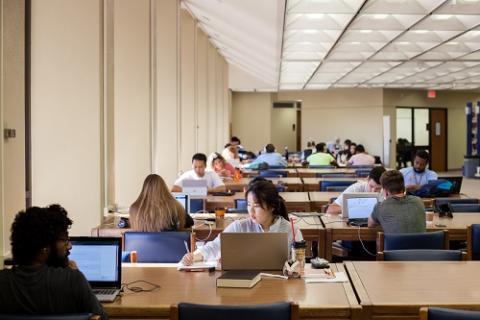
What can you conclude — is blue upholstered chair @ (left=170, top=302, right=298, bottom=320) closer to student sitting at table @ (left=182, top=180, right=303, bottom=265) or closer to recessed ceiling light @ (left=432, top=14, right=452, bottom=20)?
student sitting at table @ (left=182, top=180, right=303, bottom=265)

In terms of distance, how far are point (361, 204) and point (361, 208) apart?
1.4 inches

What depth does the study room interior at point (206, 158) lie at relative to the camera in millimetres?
3264

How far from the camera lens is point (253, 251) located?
355cm

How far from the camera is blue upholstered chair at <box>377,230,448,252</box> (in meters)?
4.52

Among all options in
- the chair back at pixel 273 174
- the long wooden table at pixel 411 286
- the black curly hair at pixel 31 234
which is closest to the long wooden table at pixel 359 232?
the long wooden table at pixel 411 286

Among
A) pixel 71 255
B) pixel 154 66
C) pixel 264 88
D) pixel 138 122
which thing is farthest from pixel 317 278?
pixel 264 88

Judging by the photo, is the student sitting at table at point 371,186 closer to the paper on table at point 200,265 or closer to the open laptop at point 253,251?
the paper on table at point 200,265

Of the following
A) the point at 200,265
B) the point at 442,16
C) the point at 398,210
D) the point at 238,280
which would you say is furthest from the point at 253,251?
the point at 442,16

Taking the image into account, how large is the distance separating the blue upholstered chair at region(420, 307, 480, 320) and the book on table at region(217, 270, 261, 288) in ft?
3.32

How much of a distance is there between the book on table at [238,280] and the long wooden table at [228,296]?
31 millimetres

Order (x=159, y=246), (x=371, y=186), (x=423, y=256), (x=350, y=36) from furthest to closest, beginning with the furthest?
(x=350, y=36)
(x=371, y=186)
(x=159, y=246)
(x=423, y=256)

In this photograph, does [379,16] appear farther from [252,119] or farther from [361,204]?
[252,119]

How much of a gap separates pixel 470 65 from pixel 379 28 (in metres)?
6.21

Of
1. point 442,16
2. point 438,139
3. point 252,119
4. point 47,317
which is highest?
point 442,16
